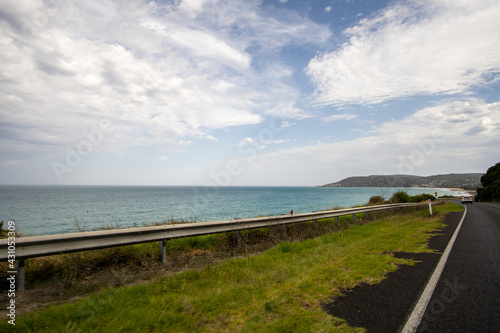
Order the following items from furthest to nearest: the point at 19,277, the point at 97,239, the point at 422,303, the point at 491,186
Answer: the point at 491,186 < the point at 97,239 < the point at 19,277 < the point at 422,303

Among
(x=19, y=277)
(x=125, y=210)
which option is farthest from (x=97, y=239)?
(x=125, y=210)

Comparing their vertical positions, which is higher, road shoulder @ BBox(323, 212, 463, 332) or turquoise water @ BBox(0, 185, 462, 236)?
road shoulder @ BBox(323, 212, 463, 332)

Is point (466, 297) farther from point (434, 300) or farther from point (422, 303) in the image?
point (422, 303)

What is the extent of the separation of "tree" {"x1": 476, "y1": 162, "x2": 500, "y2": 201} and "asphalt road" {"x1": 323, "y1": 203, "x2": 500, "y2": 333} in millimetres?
61902

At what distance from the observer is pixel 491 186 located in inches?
2064

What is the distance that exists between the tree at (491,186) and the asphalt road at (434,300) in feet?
203

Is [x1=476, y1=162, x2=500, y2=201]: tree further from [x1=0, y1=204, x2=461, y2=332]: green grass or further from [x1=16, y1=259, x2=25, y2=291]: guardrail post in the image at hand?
[x1=16, y1=259, x2=25, y2=291]: guardrail post

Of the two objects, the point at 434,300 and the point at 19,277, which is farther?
the point at 19,277

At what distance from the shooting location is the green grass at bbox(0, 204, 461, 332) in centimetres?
293

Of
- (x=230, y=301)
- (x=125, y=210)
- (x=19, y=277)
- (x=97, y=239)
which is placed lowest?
(x=125, y=210)

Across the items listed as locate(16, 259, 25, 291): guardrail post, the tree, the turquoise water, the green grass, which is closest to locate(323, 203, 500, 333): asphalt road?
the green grass

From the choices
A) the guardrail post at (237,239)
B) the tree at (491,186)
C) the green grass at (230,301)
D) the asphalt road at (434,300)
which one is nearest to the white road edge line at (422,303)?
the asphalt road at (434,300)

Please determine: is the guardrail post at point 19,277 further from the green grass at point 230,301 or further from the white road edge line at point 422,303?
the white road edge line at point 422,303

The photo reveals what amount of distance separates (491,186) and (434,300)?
6911cm
